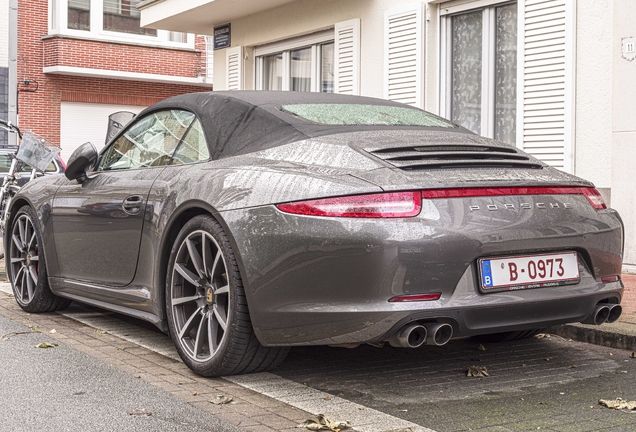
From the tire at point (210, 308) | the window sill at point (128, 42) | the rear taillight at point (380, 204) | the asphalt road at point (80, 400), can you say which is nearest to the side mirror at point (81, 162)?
the asphalt road at point (80, 400)

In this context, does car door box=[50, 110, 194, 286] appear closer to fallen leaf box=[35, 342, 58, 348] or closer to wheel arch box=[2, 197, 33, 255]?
fallen leaf box=[35, 342, 58, 348]

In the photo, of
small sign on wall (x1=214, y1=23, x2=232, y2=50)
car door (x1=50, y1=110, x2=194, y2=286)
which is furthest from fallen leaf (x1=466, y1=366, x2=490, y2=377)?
small sign on wall (x1=214, y1=23, x2=232, y2=50)

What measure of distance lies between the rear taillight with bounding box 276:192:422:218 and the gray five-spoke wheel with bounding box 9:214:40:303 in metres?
3.13

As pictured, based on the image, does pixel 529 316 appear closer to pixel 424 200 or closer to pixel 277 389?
pixel 424 200

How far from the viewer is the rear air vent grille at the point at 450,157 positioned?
13.1ft

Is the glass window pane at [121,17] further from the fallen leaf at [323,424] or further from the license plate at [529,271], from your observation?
the fallen leaf at [323,424]

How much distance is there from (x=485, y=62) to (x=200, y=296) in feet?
21.7

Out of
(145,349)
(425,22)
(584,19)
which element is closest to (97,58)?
(425,22)

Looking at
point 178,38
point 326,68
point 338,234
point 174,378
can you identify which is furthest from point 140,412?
point 178,38

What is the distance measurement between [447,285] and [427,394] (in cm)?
60

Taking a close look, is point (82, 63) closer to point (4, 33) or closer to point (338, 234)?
point (4, 33)

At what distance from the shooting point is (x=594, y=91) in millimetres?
8641

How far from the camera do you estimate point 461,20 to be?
10562mm

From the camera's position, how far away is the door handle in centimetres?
490
